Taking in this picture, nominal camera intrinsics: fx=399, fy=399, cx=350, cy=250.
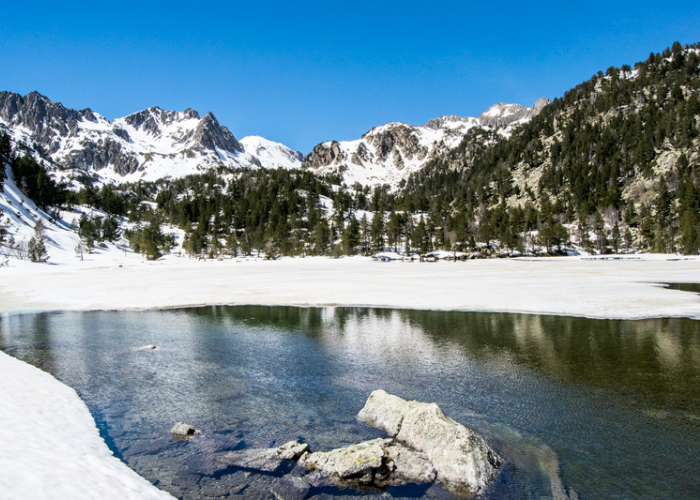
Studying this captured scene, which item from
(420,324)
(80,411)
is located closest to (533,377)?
(420,324)

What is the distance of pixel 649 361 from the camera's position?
17.9 meters

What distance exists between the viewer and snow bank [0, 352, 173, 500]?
7930 mm

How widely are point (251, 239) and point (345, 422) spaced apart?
158 meters

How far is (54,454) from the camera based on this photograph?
9570 millimetres

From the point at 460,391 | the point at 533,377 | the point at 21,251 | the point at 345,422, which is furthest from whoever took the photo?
the point at 21,251

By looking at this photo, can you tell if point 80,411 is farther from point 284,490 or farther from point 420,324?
point 420,324

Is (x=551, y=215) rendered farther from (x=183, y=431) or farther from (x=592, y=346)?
(x=183, y=431)

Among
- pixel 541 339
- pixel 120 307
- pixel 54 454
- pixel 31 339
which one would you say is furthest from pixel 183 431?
pixel 120 307

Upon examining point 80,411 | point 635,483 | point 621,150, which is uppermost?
point 621,150

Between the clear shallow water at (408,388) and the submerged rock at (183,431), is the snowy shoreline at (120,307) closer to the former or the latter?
the clear shallow water at (408,388)

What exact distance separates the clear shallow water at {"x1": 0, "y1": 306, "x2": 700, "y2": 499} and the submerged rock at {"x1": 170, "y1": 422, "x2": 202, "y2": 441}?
0.35 meters

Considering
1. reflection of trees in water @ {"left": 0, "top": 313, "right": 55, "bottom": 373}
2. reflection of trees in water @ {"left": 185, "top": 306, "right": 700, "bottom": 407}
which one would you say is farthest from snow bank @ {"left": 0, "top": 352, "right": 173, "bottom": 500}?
reflection of trees in water @ {"left": 185, "top": 306, "right": 700, "bottom": 407}

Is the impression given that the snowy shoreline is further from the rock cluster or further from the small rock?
the rock cluster

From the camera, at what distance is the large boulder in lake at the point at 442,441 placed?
9.48 m
